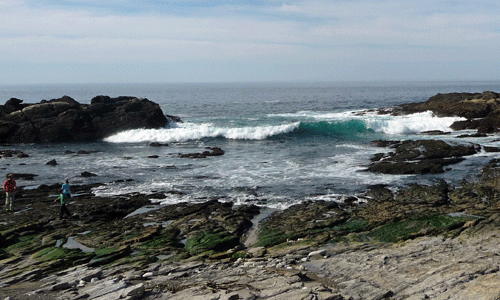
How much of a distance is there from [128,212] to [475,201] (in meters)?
15.5

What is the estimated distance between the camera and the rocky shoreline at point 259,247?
9.71 metres

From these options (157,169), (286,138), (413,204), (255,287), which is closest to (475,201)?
(413,204)

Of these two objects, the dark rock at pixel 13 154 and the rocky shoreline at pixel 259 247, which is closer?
the rocky shoreline at pixel 259 247

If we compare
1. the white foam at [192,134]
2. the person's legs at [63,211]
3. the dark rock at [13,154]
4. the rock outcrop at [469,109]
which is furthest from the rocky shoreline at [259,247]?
the rock outcrop at [469,109]

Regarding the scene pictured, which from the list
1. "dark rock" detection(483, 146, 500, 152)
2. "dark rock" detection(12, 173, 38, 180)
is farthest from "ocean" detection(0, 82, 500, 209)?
"dark rock" detection(483, 146, 500, 152)

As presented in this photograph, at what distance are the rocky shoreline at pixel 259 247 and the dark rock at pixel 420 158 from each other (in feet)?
10.7

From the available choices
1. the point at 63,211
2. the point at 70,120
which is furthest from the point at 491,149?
the point at 70,120

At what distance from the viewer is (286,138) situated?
4366 centimetres

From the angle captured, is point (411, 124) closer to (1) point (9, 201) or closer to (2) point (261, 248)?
(2) point (261, 248)

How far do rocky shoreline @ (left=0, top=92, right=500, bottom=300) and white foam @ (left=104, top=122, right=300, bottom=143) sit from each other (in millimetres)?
22835

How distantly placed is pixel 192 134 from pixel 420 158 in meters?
26.1

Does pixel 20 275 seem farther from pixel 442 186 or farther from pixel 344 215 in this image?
pixel 442 186

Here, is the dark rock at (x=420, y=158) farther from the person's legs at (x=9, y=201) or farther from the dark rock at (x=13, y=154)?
the dark rock at (x=13, y=154)

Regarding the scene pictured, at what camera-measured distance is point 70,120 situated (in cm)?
4378
